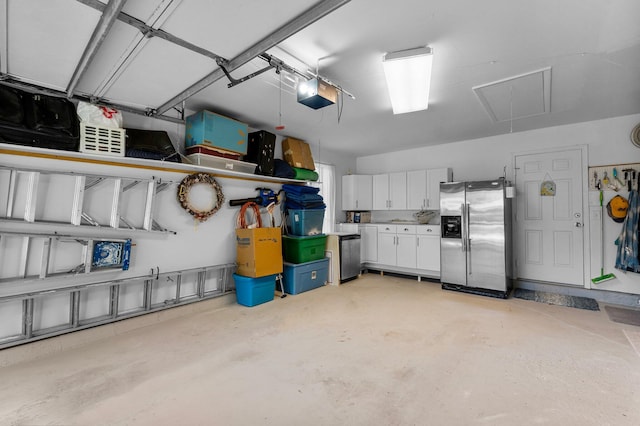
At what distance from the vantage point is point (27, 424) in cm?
175

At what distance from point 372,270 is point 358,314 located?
2703 millimetres

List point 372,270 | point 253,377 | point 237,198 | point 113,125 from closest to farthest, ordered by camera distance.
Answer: point 253,377, point 113,125, point 237,198, point 372,270

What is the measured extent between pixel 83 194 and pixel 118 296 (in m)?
1.17

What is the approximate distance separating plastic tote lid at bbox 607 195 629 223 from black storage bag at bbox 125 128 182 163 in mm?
6198

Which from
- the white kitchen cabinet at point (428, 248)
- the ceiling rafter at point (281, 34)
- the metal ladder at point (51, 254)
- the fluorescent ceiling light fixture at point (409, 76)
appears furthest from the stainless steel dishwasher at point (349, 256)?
the ceiling rafter at point (281, 34)

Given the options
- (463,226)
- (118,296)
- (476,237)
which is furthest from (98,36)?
(476,237)

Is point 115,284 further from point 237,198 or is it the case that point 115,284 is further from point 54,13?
point 54,13

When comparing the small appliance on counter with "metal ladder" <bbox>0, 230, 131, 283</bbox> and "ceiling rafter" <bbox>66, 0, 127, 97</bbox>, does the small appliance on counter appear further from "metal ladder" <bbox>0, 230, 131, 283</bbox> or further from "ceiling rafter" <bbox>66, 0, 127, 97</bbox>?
"ceiling rafter" <bbox>66, 0, 127, 97</bbox>

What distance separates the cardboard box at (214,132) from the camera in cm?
351

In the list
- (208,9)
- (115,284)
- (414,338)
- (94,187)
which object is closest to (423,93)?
(208,9)

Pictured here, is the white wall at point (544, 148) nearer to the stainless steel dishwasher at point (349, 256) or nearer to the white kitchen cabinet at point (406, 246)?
the white kitchen cabinet at point (406, 246)

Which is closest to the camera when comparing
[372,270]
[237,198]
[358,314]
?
[358,314]

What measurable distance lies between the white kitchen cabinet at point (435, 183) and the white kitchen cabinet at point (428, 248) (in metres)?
0.51

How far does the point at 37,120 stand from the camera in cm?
252
